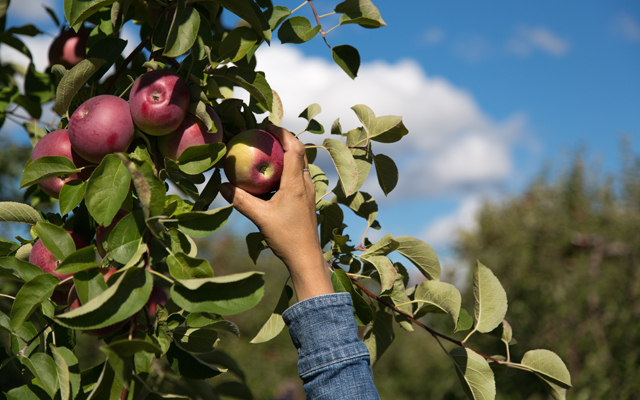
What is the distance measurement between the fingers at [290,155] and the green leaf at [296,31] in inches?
8.1

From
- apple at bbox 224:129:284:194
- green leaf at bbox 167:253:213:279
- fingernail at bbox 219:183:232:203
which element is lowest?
green leaf at bbox 167:253:213:279

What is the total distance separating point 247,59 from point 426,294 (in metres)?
0.64

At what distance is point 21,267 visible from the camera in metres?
0.80

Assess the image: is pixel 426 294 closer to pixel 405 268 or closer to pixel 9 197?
pixel 405 268

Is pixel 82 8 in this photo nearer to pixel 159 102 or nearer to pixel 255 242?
pixel 159 102

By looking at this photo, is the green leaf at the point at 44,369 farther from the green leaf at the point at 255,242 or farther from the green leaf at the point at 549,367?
the green leaf at the point at 549,367

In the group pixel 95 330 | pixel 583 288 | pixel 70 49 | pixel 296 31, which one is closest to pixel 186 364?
pixel 95 330

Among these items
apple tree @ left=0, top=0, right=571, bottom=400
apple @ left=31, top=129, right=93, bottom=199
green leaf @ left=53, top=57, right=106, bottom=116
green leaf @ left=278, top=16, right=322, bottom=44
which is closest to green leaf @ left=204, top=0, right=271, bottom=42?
apple tree @ left=0, top=0, right=571, bottom=400

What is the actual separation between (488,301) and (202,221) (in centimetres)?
73

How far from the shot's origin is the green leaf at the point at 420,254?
1.07m

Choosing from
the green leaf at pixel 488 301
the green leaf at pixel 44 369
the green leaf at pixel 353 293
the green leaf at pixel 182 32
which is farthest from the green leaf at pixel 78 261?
the green leaf at pixel 488 301

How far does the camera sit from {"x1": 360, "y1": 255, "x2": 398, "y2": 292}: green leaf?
0.96m

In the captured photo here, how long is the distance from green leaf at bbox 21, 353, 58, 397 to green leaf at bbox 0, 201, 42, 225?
259mm

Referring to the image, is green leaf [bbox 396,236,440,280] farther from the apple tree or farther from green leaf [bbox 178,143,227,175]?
green leaf [bbox 178,143,227,175]
